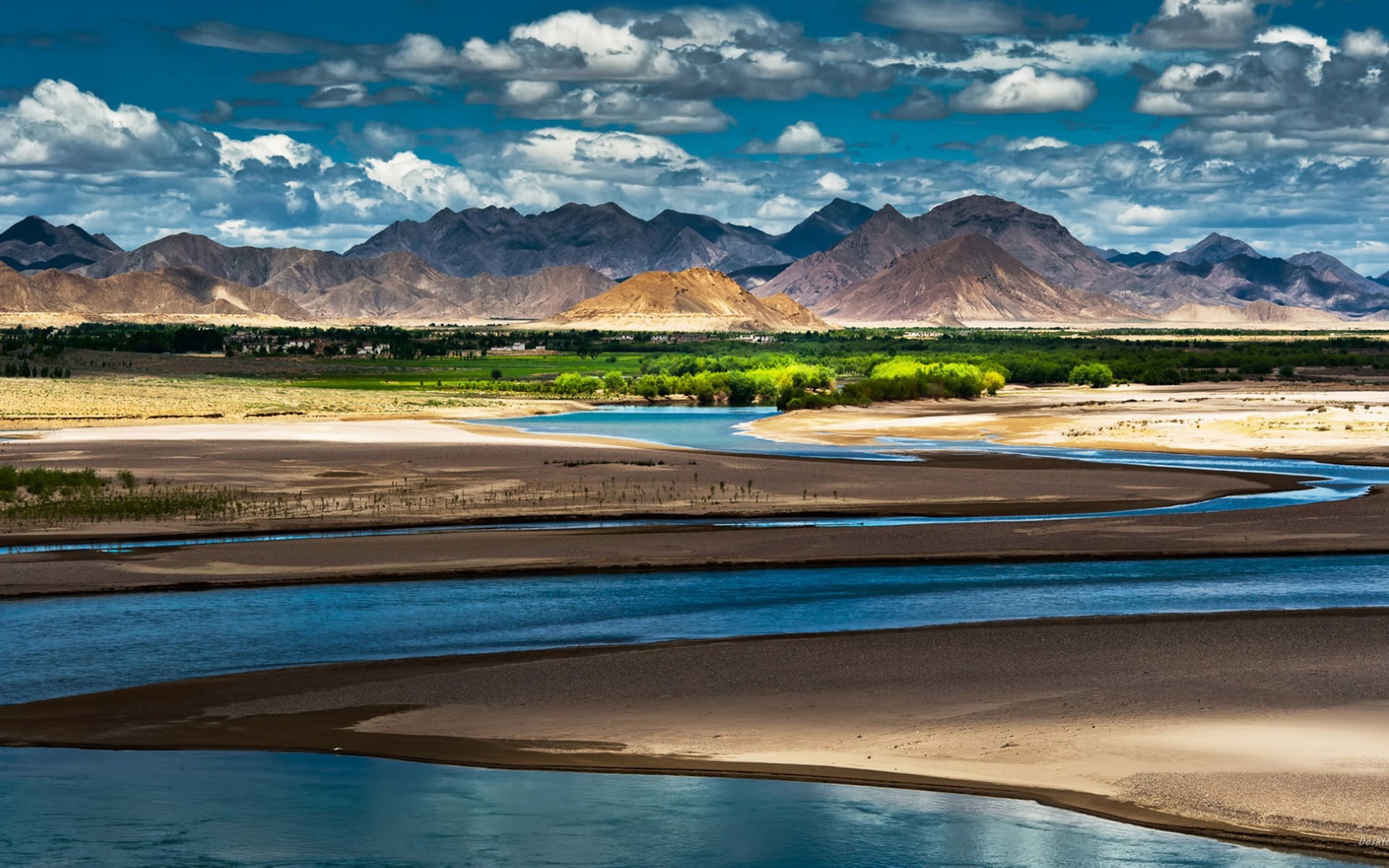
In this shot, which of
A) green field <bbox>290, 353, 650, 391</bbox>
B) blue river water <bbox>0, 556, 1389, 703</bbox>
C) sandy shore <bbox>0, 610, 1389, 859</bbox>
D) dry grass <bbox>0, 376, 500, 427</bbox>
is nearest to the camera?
sandy shore <bbox>0, 610, 1389, 859</bbox>

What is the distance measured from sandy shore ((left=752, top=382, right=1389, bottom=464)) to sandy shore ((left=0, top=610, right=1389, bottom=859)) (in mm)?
41424

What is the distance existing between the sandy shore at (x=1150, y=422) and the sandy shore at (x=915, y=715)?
41424 mm

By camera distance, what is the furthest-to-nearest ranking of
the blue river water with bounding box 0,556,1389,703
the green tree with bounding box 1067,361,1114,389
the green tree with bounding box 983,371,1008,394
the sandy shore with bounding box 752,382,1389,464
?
the green tree with bounding box 1067,361,1114,389
the green tree with bounding box 983,371,1008,394
the sandy shore with bounding box 752,382,1389,464
the blue river water with bounding box 0,556,1389,703

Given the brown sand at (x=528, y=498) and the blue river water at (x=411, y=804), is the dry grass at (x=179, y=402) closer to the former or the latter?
the brown sand at (x=528, y=498)

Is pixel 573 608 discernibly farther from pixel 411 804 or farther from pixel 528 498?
pixel 528 498

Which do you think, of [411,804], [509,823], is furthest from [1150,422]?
[509,823]

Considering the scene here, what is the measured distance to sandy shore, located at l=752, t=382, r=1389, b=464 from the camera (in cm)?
6781

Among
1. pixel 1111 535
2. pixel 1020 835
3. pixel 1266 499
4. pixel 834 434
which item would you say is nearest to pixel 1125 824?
pixel 1020 835

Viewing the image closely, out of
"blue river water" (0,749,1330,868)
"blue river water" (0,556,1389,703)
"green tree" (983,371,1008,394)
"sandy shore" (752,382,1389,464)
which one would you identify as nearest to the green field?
"green tree" (983,371,1008,394)

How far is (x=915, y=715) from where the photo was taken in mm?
20734

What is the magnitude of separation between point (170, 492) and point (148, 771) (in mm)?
28163

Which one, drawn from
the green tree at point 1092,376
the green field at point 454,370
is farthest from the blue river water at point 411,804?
the green tree at point 1092,376

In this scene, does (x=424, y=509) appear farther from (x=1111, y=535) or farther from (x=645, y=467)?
(x=1111, y=535)

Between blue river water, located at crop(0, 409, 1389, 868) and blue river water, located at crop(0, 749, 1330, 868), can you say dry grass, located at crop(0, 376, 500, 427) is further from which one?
blue river water, located at crop(0, 749, 1330, 868)
